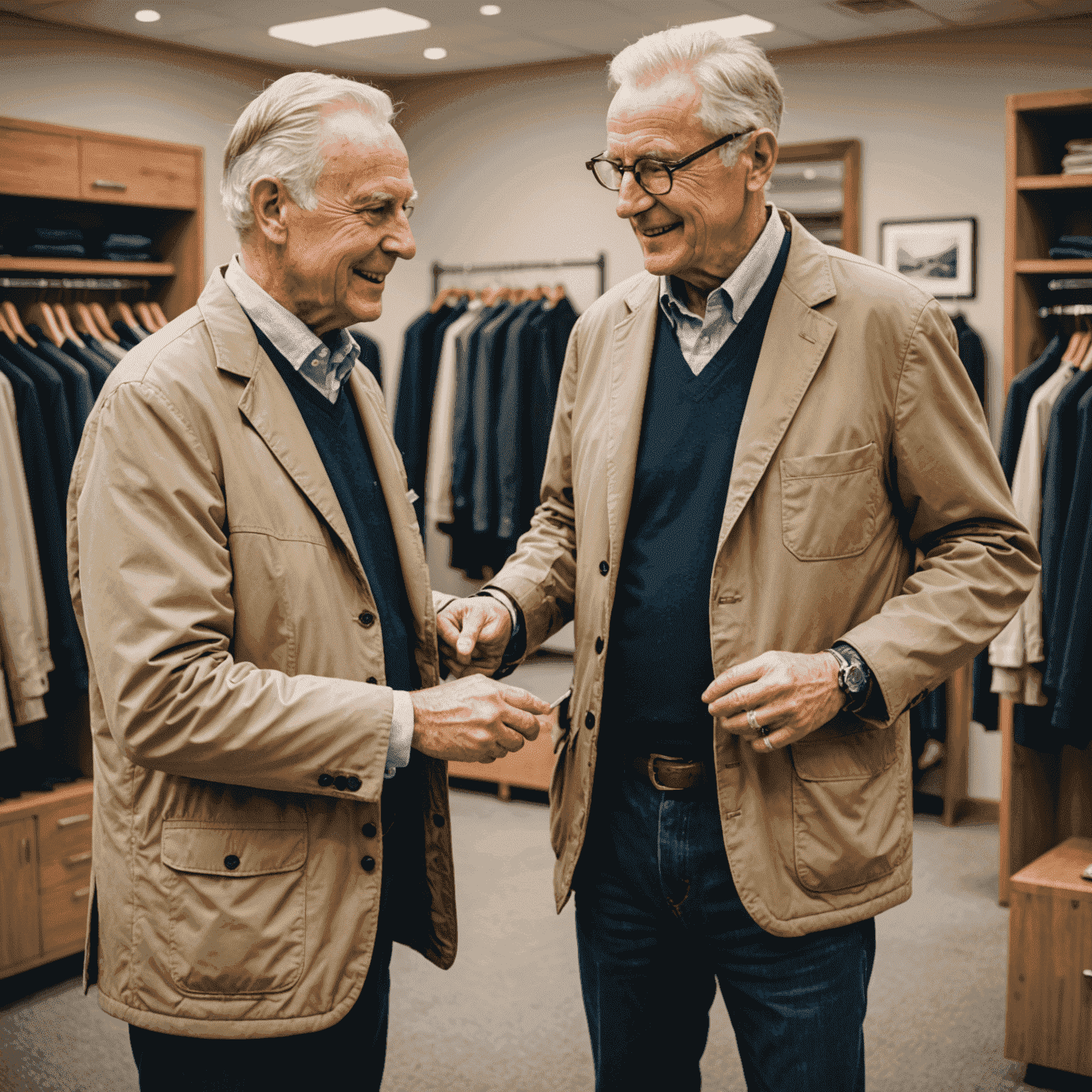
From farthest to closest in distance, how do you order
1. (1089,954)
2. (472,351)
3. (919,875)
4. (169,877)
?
(472,351) → (919,875) → (1089,954) → (169,877)

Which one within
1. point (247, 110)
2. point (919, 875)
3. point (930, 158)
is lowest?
point (919, 875)

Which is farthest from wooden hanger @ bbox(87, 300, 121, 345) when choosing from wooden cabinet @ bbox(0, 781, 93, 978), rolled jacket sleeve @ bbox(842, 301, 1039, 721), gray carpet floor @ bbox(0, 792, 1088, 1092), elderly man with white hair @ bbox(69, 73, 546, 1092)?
rolled jacket sleeve @ bbox(842, 301, 1039, 721)

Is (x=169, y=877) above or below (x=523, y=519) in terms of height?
below

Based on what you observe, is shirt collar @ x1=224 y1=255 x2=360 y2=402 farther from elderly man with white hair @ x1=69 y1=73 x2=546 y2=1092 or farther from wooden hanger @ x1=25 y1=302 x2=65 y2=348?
wooden hanger @ x1=25 y1=302 x2=65 y2=348

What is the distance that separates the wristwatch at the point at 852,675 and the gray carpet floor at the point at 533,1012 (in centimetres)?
165

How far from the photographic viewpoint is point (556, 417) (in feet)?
6.75

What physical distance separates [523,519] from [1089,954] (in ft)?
9.34

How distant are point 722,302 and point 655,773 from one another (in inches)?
25.8

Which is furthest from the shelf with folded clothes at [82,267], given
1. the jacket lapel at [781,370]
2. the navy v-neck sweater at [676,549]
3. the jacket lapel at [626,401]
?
the jacket lapel at [781,370]

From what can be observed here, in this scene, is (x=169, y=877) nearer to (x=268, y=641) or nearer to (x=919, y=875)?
(x=268, y=641)

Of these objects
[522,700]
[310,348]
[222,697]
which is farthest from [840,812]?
[310,348]

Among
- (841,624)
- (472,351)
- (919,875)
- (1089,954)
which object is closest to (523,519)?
(472,351)

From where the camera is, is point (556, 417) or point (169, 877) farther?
point (556, 417)

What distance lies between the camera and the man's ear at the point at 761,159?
1.72m
